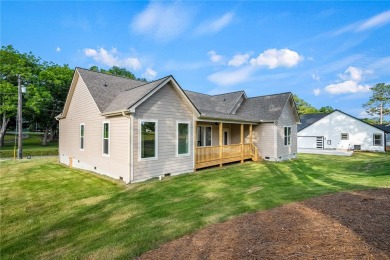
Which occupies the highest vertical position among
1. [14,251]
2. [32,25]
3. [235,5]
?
[235,5]

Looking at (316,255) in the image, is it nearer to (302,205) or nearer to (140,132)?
(302,205)

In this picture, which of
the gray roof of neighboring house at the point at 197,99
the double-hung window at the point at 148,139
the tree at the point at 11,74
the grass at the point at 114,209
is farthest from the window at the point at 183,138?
the tree at the point at 11,74

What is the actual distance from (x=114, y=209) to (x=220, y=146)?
856 cm

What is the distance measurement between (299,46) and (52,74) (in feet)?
98.1

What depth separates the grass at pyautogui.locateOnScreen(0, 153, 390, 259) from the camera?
14.4 feet

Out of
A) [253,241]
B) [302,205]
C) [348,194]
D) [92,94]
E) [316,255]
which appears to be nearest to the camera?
[316,255]

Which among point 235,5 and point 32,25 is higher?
point 235,5

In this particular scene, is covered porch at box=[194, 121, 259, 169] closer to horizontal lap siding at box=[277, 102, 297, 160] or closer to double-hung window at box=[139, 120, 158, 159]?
horizontal lap siding at box=[277, 102, 297, 160]

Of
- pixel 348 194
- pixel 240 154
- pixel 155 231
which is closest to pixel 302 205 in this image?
pixel 348 194

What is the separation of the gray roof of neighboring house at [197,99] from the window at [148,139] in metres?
1.22

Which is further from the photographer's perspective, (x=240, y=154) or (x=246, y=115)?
(x=246, y=115)

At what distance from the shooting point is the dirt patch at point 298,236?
10.6ft

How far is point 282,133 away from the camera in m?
17.8

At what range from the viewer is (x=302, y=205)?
5.61 meters
